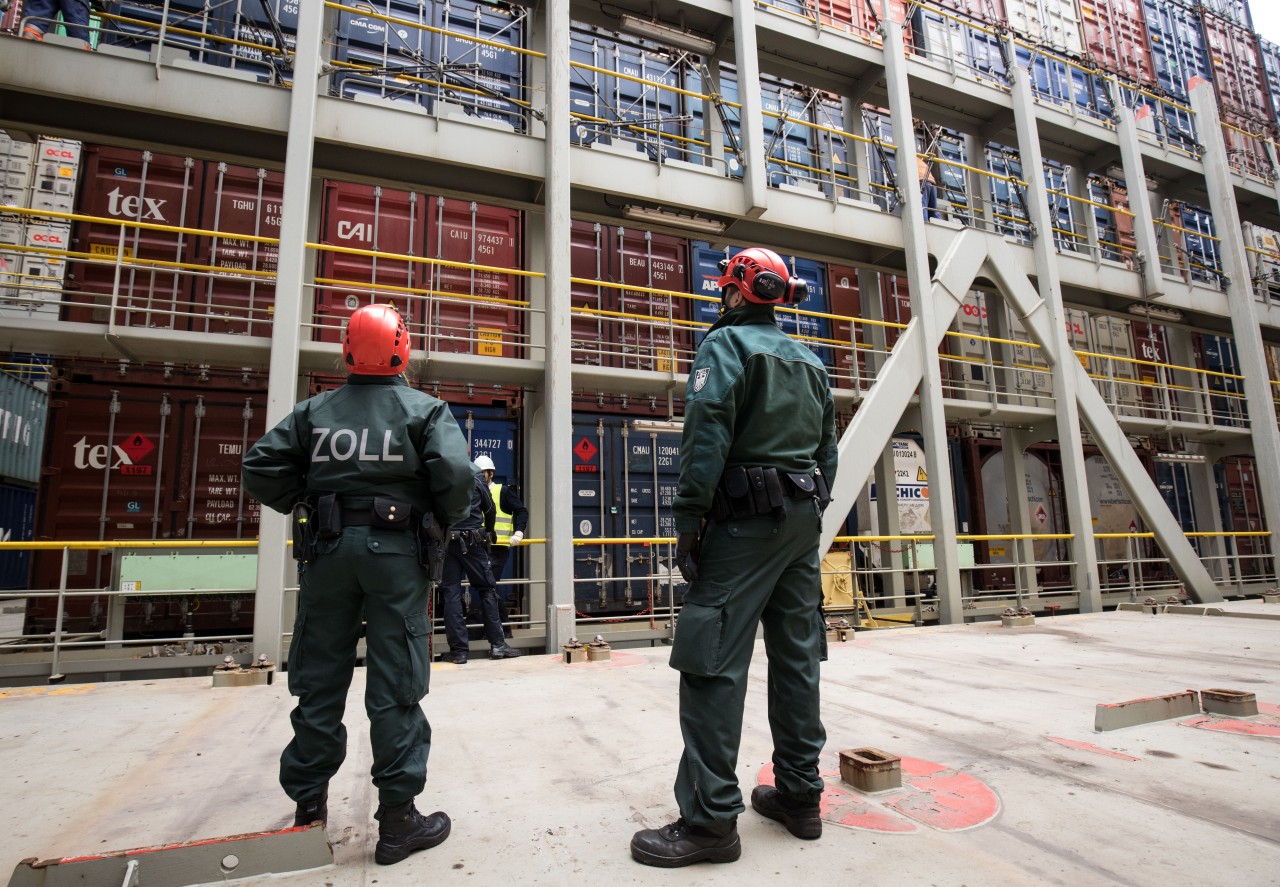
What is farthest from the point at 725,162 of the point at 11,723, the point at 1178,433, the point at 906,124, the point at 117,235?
the point at 1178,433

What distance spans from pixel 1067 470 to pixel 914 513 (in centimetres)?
203

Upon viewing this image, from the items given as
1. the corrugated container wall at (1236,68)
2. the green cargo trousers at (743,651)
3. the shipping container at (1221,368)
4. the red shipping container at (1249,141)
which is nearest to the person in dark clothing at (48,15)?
the green cargo trousers at (743,651)

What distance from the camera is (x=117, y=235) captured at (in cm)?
688

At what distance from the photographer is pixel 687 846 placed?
179 centimetres

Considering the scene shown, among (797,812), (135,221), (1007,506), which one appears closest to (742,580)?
(797,812)

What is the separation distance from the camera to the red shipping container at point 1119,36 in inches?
551

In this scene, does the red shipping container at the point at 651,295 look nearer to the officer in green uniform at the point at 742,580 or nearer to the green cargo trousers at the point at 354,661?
the officer in green uniform at the point at 742,580

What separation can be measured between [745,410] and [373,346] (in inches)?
49.8

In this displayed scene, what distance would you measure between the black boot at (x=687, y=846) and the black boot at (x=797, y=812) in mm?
222

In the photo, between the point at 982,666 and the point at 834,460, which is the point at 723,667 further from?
the point at 982,666

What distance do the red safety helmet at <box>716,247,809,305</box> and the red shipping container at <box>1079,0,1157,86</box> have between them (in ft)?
53.2

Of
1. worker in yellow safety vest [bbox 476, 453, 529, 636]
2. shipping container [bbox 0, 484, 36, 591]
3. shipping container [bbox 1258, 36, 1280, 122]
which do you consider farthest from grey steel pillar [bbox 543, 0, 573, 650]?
shipping container [bbox 1258, 36, 1280, 122]

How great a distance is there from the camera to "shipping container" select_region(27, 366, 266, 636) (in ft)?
20.4

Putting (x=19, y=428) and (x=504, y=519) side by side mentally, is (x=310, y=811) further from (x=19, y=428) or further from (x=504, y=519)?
(x=19, y=428)
